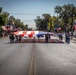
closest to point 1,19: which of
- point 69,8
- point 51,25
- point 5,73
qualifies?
point 69,8

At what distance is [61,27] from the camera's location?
140 metres

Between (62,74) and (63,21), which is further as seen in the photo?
(63,21)

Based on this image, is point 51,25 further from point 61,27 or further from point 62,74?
point 62,74

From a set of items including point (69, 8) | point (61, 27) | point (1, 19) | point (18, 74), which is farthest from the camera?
point (61, 27)

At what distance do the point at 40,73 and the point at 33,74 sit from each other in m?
0.54

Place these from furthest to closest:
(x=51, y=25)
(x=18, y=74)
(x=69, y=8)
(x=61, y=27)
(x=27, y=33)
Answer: (x=51, y=25), (x=61, y=27), (x=69, y=8), (x=27, y=33), (x=18, y=74)

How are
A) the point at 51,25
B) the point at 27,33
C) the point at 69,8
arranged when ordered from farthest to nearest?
the point at 51,25 < the point at 69,8 < the point at 27,33

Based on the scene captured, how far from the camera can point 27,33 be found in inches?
2197

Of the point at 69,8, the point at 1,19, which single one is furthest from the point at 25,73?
the point at 69,8

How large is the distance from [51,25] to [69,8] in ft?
174

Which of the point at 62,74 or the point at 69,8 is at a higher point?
the point at 69,8

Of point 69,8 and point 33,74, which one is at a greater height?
point 69,8

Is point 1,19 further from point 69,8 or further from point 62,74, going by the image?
point 62,74

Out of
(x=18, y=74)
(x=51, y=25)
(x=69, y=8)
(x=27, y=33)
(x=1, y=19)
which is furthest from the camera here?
(x=51, y=25)
